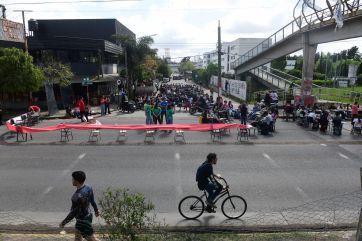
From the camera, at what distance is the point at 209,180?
934cm

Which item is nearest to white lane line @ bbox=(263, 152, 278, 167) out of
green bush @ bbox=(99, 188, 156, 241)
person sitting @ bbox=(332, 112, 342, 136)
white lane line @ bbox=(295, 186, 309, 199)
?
white lane line @ bbox=(295, 186, 309, 199)

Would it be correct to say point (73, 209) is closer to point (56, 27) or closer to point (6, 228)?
point (6, 228)

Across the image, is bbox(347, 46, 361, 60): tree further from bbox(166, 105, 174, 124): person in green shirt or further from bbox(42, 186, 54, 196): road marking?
bbox(42, 186, 54, 196): road marking

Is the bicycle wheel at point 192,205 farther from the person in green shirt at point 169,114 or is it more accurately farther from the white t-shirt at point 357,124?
the white t-shirt at point 357,124

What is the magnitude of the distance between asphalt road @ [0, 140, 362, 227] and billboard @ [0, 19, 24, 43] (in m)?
13.2

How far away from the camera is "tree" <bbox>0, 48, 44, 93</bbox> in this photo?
25.7m

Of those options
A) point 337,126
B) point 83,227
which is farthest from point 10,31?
point 83,227

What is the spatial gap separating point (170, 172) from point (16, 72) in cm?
1716

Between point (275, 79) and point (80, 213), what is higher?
point (275, 79)

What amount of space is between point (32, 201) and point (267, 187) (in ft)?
21.8

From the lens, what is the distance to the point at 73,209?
268 inches

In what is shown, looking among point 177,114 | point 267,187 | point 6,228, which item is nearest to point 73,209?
point 6,228

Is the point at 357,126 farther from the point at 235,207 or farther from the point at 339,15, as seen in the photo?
the point at 235,207

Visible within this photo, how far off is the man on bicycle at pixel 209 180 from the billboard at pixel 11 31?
917 inches
